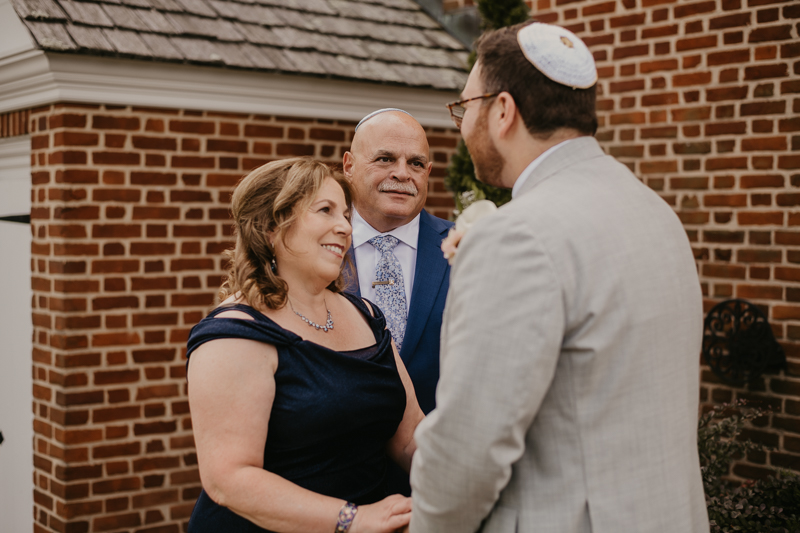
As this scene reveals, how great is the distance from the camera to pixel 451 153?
521cm

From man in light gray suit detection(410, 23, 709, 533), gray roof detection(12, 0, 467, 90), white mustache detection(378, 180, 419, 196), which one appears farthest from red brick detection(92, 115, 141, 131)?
man in light gray suit detection(410, 23, 709, 533)

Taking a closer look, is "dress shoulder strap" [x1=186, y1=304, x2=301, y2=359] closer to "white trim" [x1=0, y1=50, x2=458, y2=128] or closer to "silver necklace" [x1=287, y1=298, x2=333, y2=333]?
"silver necklace" [x1=287, y1=298, x2=333, y2=333]

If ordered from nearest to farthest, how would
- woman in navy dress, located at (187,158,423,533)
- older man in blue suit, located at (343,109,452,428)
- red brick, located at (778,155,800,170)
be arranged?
woman in navy dress, located at (187,158,423,533)
older man in blue suit, located at (343,109,452,428)
red brick, located at (778,155,800,170)

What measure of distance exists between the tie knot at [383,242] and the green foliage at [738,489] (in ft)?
6.05

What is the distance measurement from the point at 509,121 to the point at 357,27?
362cm

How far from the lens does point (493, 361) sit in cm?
140

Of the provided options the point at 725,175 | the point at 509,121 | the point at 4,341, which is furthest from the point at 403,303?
the point at 4,341

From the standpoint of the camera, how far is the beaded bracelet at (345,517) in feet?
6.19

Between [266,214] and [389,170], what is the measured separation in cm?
95

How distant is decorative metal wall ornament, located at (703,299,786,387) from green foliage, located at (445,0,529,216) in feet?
4.52

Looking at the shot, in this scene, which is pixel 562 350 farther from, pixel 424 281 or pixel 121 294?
pixel 121 294

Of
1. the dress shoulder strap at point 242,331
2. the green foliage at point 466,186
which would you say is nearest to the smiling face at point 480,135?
the dress shoulder strap at point 242,331

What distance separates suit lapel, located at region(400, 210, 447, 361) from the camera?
2795 mm

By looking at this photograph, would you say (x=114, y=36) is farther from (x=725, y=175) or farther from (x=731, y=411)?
(x=731, y=411)
